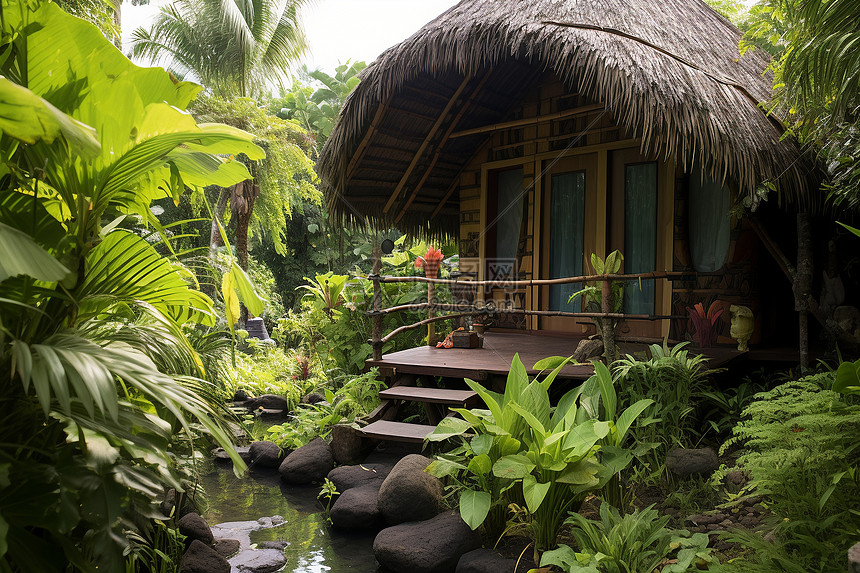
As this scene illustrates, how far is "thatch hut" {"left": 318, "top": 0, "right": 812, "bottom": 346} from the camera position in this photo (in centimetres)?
475

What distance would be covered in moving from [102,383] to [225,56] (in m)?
12.4

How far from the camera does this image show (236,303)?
2896mm

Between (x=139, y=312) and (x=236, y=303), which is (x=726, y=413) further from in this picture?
(x=139, y=312)

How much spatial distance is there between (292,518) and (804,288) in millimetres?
4293

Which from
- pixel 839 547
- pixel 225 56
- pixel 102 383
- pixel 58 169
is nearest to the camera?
pixel 102 383

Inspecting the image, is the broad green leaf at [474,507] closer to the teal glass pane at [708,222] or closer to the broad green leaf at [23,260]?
the broad green leaf at [23,260]

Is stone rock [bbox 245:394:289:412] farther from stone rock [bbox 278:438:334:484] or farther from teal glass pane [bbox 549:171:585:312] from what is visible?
teal glass pane [bbox 549:171:585:312]

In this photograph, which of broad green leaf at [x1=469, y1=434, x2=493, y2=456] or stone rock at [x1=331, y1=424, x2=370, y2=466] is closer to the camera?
broad green leaf at [x1=469, y1=434, x2=493, y2=456]

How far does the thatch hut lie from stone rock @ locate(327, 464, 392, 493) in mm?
2951

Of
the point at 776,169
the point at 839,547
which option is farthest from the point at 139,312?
the point at 776,169

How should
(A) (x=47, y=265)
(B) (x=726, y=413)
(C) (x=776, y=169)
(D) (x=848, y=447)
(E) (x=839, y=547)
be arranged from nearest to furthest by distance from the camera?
(A) (x=47, y=265), (E) (x=839, y=547), (D) (x=848, y=447), (B) (x=726, y=413), (C) (x=776, y=169)

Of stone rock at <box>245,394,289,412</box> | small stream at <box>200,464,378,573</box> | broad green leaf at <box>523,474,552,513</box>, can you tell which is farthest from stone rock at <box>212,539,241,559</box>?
stone rock at <box>245,394,289,412</box>

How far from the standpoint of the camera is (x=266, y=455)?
18.5 ft

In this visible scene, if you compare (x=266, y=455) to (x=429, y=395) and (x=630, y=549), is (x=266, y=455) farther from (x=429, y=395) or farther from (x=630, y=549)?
(x=630, y=549)
